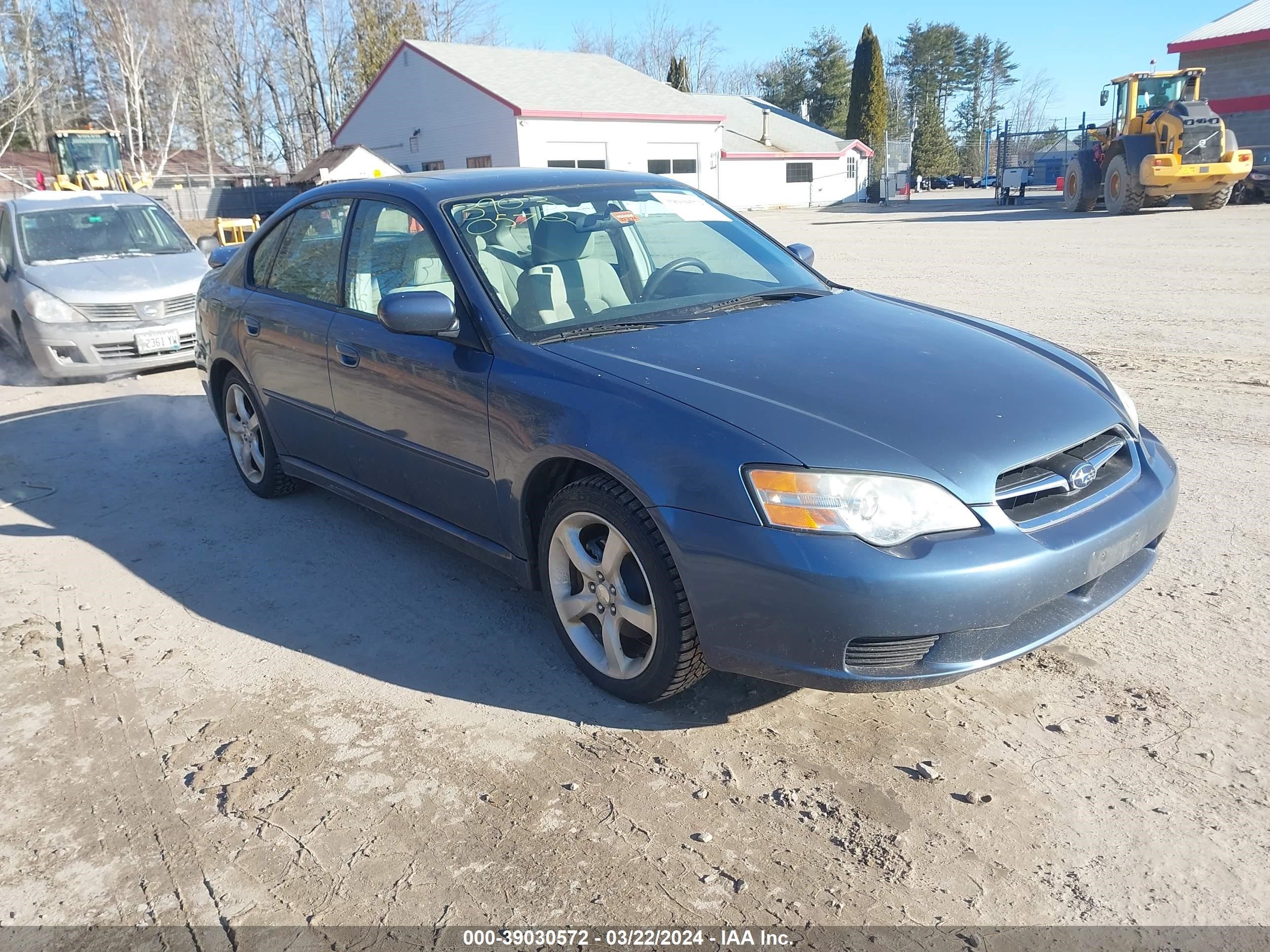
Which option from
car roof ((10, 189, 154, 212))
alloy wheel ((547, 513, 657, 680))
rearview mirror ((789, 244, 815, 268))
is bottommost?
alloy wheel ((547, 513, 657, 680))

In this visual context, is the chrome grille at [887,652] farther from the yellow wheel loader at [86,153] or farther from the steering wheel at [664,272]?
the yellow wheel loader at [86,153]

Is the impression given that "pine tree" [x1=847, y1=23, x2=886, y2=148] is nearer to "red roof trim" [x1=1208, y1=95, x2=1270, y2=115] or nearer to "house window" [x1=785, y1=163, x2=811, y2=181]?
"house window" [x1=785, y1=163, x2=811, y2=181]

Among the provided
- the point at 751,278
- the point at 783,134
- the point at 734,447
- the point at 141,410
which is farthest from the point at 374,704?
the point at 783,134

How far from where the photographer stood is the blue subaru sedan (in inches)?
101

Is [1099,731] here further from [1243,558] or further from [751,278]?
[751,278]

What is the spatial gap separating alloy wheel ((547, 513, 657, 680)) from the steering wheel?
3.56 ft

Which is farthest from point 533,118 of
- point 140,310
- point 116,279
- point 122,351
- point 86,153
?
point 122,351

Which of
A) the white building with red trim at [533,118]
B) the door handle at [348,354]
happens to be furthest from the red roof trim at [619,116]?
the door handle at [348,354]

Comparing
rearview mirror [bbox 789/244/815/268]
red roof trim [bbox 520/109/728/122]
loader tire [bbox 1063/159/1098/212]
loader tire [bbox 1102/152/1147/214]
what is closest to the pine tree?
red roof trim [bbox 520/109/728/122]

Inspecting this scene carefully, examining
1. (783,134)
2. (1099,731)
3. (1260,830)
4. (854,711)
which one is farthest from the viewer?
(783,134)

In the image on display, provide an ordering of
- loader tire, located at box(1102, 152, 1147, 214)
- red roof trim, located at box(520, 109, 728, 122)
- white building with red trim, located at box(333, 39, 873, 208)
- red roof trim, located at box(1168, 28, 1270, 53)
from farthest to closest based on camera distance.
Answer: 1. white building with red trim, located at box(333, 39, 873, 208)
2. red roof trim, located at box(520, 109, 728, 122)
3. red roof trim, located at box(1168, 28, 1270, 53)
4. loader tire, located at box(1102, 152, 1147, 214)

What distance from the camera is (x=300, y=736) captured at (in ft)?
10.1

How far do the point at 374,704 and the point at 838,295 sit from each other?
2.45 meters

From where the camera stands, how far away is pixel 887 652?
102 inches
